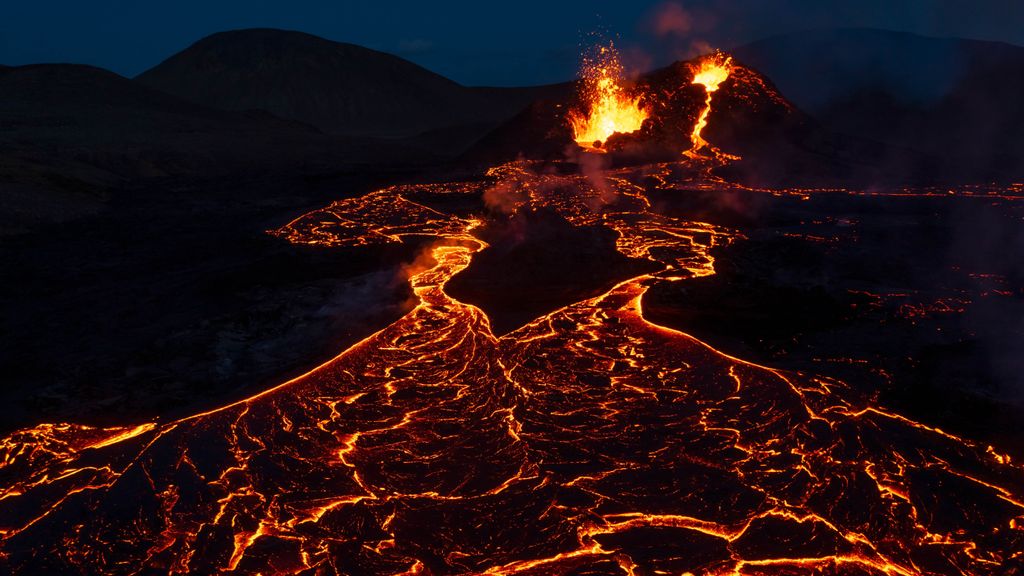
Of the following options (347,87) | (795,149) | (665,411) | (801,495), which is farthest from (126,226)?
(347,87)

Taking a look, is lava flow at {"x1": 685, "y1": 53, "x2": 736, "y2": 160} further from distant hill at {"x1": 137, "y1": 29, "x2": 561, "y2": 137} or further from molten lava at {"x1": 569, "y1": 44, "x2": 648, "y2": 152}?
distant hill at {"x1": 137, "y1": 29, "x2": 561, "y2": 137}

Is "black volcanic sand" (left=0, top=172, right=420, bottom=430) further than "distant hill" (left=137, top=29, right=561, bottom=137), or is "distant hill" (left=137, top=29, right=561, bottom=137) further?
"distant hill" (left=137, top=29, right=561, bottom=137)

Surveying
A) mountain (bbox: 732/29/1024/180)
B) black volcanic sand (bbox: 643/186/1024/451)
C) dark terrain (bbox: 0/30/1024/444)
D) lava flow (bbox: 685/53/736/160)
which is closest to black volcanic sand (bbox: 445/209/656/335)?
dark terrain (bbox: 0/30/1024/444)

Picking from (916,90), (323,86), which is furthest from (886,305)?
(323,86)

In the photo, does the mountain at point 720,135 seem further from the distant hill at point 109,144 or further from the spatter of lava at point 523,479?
the spatter of lava at point 523,479

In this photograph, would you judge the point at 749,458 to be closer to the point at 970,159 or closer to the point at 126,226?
the point at 126,226

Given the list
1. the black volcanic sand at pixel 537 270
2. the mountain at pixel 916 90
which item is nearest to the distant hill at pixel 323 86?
the mountain at pixel 916 90
